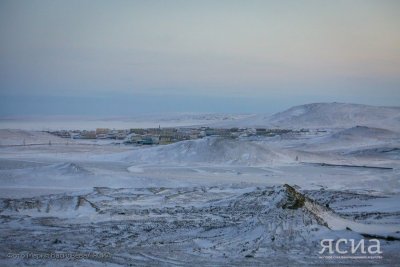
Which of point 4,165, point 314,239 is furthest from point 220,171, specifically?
point 314,239

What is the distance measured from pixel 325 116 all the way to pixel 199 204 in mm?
68937

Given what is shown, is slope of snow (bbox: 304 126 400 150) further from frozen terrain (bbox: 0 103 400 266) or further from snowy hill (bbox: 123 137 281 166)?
snowy hill (bbox: 123 137 281 166)

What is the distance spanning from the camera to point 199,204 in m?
17.1

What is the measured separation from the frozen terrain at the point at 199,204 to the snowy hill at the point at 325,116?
4308cm

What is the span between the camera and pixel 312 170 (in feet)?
89.2

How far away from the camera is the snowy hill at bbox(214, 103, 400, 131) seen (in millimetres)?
78375

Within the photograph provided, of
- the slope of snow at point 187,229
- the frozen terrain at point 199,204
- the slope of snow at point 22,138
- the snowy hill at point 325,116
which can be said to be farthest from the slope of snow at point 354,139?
the slope of snow at point 187,229

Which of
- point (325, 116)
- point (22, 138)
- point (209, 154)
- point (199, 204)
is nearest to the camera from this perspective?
point (199, 204)

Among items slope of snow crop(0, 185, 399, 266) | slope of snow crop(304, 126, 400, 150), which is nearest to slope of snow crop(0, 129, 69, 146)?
slope of snow crop(304, 126, 400, 150)

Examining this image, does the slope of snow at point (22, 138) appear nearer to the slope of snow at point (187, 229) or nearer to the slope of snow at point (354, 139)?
the slope of snow at point (354, 139)

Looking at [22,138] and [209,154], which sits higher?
[22,138]

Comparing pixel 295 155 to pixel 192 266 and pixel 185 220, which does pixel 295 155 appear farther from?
pixel 192 266

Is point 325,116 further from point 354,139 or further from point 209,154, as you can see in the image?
point 209,154

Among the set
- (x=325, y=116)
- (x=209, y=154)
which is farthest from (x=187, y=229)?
(x=325, y=116)
